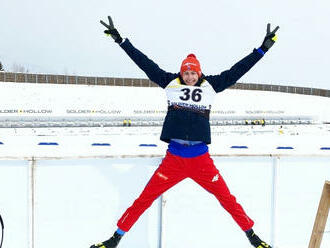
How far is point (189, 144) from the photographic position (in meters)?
2.63

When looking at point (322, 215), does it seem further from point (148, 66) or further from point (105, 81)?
point (105, 81)

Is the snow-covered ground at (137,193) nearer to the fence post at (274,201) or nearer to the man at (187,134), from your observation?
the fence post at (274,201)

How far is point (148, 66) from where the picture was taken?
8.80ft

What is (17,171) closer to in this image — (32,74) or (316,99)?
(32,74)

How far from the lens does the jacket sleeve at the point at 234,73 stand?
8.76 ft

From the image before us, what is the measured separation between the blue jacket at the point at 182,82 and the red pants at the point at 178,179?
203 mm

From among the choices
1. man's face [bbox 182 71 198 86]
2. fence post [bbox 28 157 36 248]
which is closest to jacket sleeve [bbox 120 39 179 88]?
man's face [bbox 182 71 198 86]

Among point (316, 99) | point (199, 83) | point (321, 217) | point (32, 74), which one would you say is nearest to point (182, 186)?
point (199, 83)

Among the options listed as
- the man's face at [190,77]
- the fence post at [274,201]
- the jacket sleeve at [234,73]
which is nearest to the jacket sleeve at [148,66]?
the man's face at [190,77]

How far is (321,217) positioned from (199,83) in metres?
1.47

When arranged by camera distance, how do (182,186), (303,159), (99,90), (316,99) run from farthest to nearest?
1. (316,99)
2. (99,90)
3. (303,159)
4. (182,186)

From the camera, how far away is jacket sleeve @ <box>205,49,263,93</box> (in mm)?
2670

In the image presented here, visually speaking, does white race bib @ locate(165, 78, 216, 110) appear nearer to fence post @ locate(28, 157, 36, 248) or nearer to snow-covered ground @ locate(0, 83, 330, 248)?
snow-covered ground @ locate(0, 83, 330, 248)

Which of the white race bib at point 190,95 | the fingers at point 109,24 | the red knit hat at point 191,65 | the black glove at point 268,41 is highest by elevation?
the fingers at point 109,24
